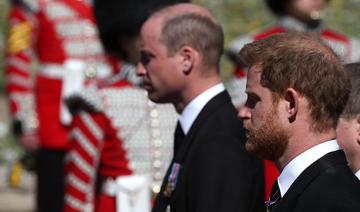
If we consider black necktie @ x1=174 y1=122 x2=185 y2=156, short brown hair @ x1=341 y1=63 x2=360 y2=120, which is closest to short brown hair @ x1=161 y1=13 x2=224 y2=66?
black necktie @ x1=174 y1=122 x2=185 y2=156

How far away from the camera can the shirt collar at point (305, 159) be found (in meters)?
3.44

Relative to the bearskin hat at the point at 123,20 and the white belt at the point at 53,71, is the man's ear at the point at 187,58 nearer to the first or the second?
the bearskin hat at the point at 123,20

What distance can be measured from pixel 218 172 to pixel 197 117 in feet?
1.08

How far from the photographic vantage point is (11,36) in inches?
306

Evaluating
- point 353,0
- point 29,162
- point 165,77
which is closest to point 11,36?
point 29,162

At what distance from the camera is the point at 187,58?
460 cm

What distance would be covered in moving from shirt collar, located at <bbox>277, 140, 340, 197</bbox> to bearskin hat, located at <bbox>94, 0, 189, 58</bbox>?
92.9 inches

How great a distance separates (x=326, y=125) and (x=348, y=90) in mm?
120

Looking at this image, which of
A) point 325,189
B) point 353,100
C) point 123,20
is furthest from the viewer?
point 123,20

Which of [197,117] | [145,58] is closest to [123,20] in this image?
[145,58]

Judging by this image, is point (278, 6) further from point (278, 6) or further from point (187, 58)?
point (187, 58)

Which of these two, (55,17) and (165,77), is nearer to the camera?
(165,77)

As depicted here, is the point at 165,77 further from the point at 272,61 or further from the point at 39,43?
the point at 39,43

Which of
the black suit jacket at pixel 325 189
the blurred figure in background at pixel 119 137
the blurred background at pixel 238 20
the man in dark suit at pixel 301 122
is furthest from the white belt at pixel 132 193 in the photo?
the blurred background at pixel 238 20
